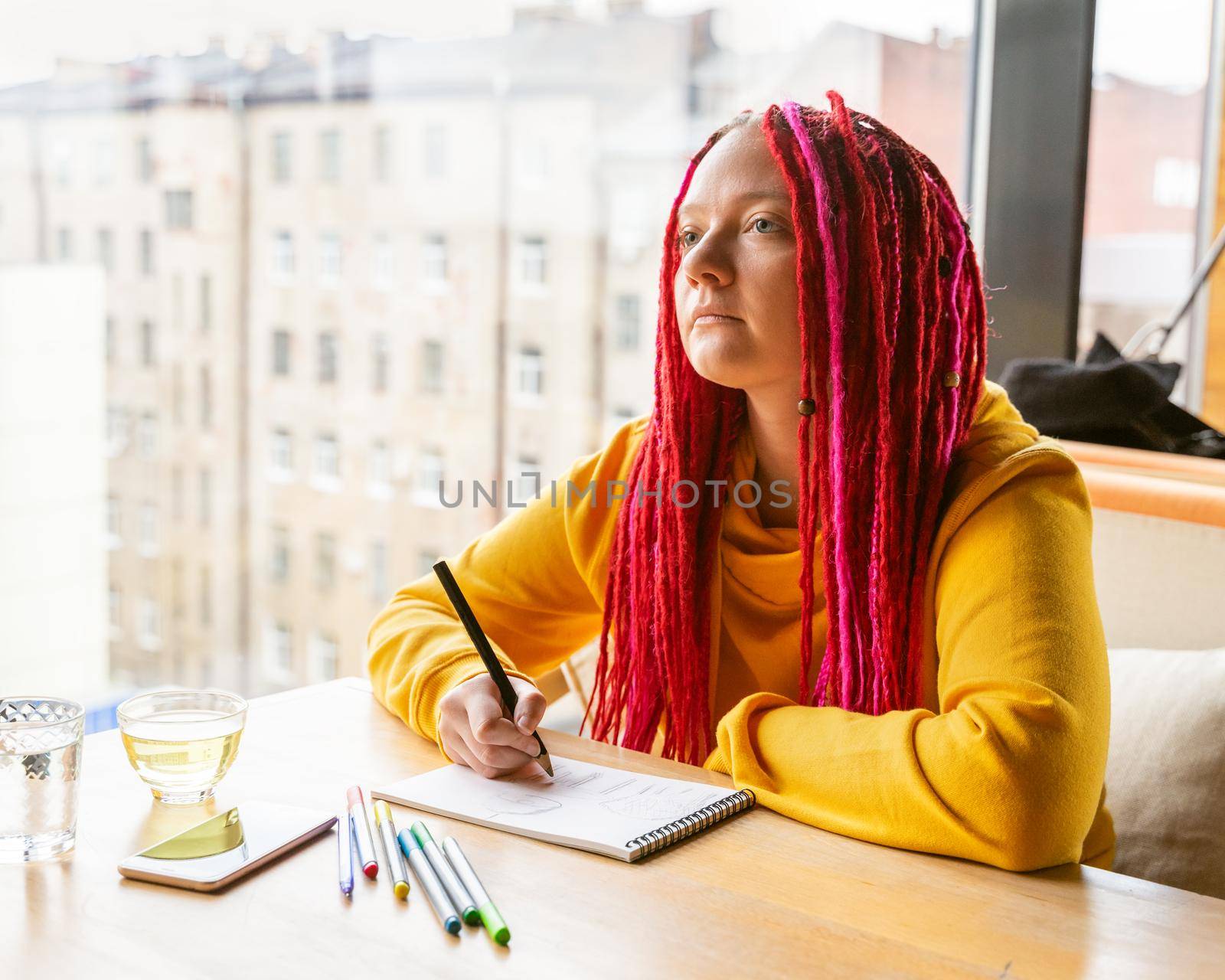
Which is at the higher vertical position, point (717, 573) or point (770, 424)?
point (770, 424)

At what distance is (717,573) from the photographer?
1.39 meters

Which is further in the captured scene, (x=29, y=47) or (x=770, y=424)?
(x=29, y=47)

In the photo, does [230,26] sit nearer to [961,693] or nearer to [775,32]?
[775,32]

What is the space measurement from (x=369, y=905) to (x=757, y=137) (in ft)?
2.74

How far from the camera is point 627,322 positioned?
10.6ft

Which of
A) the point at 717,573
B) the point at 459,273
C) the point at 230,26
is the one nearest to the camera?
the point at 717,573

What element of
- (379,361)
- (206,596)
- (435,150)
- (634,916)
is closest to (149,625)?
(206,596)

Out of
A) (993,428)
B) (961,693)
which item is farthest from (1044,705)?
(993,428)

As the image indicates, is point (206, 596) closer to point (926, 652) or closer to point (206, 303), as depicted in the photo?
point (206, 303)

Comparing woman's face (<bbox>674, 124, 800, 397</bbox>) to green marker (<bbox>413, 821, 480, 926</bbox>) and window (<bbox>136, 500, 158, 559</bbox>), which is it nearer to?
green marker (<bbox>413, 821, 480, 926</bbox>)

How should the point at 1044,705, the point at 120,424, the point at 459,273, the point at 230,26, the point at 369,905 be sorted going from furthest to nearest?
the point at 459,273
the point at 120,424
the point at 230,26
the point at 1044,705
the point at 369,905

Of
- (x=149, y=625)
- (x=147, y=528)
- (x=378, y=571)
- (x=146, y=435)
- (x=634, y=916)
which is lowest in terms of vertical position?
(x=149, y=625)

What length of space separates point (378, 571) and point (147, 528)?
1.89 ft

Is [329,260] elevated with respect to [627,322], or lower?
elevated
